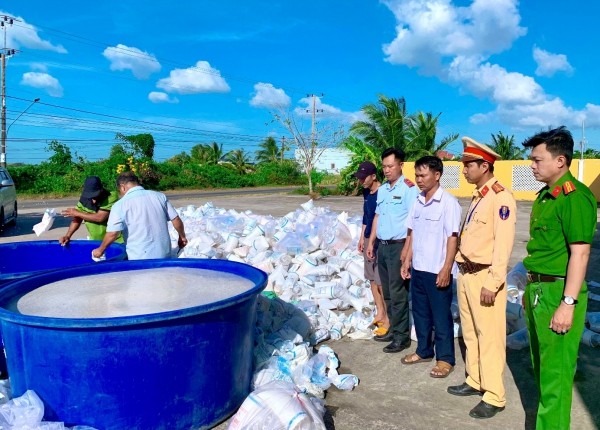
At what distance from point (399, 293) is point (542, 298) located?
1.78m

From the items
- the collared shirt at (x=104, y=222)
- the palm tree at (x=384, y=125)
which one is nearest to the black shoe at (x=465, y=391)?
the collared shirt at (x=104, y=222)

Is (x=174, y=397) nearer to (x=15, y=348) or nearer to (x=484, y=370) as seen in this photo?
(x=15, y=348)

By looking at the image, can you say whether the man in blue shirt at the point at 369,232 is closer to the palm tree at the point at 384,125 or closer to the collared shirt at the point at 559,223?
the collared shirt at the point at 559,223

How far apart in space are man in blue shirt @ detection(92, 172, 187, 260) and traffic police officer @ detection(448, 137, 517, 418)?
255cm

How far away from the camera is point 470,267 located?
3301mm

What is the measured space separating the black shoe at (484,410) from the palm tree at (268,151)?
49.4 m

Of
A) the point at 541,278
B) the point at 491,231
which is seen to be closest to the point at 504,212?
the point at 491,231

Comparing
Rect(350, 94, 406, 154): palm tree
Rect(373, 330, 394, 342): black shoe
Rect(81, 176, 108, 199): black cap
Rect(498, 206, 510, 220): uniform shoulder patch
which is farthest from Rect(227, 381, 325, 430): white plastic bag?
Rect(350, 94, 406, 154): palm tree

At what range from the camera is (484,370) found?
10.8 ft

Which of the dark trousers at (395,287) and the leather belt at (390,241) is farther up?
the leather belt at (390,241)

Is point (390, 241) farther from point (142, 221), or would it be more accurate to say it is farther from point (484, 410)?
point (142, 221)

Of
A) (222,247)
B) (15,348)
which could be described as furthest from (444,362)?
(222,247)

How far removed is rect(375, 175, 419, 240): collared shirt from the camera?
429cm

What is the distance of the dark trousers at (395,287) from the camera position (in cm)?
432
